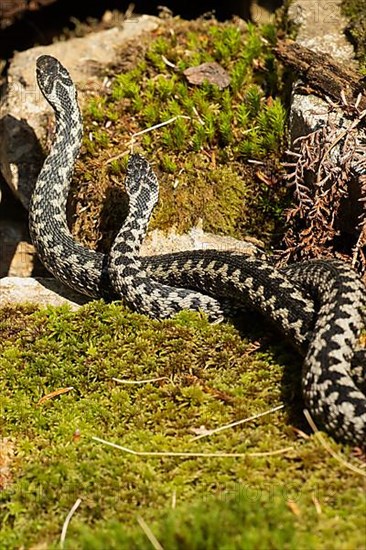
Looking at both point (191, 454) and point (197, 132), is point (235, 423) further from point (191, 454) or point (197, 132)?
point (197, 132)

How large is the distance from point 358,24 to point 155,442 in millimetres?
5416

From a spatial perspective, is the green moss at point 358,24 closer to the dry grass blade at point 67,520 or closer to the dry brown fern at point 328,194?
the dry brown fern at point 328,194

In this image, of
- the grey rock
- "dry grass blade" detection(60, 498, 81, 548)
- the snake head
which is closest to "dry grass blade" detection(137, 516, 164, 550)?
"dry grass blade" detection(60, 498, 81, 548)

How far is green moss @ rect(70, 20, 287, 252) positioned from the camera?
8.02 m

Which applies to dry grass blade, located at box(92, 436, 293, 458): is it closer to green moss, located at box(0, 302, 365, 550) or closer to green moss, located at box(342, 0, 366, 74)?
green moss, located at box(0, 302, 365, 550)

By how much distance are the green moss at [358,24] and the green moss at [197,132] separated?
90 cm

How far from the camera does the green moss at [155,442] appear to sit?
478 centimetres

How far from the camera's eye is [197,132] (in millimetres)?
8414

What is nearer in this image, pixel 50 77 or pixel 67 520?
pixel 67 520

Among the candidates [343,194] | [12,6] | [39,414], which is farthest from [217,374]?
[12,6]

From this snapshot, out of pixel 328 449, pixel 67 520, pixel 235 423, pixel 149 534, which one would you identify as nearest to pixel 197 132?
pixel 235 423

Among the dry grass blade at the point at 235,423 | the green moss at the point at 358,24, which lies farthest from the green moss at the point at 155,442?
the green moss at the point at 358,24

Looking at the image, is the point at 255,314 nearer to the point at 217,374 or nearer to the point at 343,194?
the point at 217,374

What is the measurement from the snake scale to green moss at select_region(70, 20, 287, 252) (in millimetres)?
312
